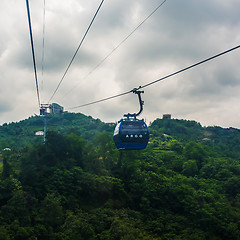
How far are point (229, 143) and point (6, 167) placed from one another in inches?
4087

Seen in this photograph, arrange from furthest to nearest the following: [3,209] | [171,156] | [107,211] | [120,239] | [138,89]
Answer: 1. [171,156]
2. [107,211]
3. [3,209]
4. [120,239]
5. [138,89]

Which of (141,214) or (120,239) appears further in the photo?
(141,214)

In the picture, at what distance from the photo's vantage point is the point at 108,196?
172 ft

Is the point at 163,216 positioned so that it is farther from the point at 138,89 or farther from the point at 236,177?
the point at 138,89

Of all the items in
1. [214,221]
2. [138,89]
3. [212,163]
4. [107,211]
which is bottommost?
[214,221]

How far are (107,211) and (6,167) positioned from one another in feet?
58.5

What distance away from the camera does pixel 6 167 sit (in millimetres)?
46719

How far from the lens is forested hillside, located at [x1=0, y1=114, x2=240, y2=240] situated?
3759 cm

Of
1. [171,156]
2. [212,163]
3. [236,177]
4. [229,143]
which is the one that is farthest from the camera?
[229,143]

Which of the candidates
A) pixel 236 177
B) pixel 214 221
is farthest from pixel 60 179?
pixel 236 177

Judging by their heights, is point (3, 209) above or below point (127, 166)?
below

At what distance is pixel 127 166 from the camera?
60094 millimetres

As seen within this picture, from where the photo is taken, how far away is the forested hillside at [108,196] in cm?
3759

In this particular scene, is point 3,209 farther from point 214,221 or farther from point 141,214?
point 214,221
